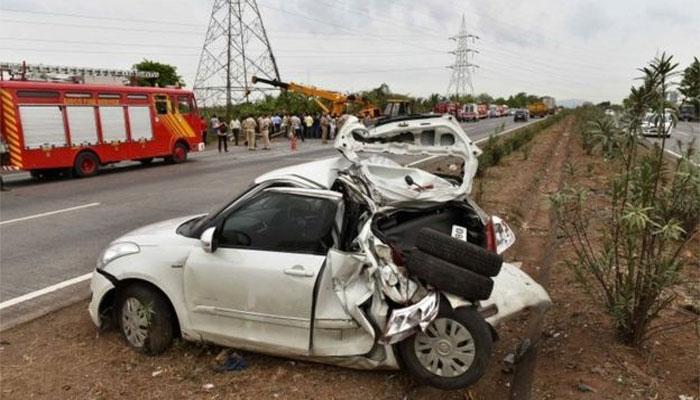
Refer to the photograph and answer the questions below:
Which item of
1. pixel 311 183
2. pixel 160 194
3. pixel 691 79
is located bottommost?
pixel 160 194

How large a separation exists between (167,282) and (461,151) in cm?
247

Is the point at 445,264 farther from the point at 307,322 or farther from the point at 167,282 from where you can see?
the point at 167,282

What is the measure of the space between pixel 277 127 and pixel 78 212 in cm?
2433

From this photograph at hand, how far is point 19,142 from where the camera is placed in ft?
47.2

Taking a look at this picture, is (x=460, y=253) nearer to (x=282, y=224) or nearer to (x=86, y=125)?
(x=282, y=224)

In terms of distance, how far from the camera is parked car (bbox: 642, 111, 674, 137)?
3730mm

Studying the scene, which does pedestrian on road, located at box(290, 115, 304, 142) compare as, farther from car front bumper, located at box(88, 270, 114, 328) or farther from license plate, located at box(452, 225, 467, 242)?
license plate, located at box(452, 225, 467, 242)

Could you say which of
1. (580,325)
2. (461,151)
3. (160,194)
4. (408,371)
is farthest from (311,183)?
(160,194)

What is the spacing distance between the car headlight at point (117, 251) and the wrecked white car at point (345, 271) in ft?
0.04

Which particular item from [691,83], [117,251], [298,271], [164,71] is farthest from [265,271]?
[164,71]

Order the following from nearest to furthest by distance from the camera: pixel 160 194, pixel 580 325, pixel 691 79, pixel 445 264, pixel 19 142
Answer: pixel 445 264
pixel 691 79
pixel 580 325
pixel 160 194
pixel 19 142

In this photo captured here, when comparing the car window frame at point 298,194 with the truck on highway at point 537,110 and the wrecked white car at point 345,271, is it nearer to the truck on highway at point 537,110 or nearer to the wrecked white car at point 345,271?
the wrecked white car at point 345,271

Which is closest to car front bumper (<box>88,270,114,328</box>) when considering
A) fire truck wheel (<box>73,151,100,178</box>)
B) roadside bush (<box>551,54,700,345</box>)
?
roadside bush (<box>551,54,700,345</box>)

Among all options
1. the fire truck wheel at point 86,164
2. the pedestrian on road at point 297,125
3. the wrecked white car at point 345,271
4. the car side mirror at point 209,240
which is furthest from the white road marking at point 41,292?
the pedestrian on road at point 297,125
